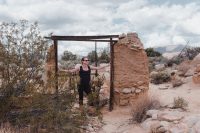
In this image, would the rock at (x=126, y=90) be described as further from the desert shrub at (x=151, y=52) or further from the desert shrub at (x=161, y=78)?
the desert shrub at (x=151, y=52)

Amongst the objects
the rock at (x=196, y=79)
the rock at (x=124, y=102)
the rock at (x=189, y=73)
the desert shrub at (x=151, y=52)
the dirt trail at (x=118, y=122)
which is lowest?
the dirt trail at (x=118, y=122)

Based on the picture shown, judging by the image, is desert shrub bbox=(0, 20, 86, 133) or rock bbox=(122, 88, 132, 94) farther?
rock bbox=(122, 88, 132, 94)

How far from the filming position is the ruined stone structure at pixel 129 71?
14203mm

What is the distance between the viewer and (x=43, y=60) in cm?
1134

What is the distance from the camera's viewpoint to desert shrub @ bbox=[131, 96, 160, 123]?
1240 centimetres

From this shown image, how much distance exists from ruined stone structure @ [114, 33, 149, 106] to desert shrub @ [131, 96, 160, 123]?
1066mm

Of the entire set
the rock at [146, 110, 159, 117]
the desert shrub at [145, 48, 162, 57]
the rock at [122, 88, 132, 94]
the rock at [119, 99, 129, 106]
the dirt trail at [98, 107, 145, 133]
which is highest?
the desert shrub at [145, 48, 162, 57]

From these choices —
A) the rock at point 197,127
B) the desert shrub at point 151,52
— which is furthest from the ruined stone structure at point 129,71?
the desert shrub at point 151,52

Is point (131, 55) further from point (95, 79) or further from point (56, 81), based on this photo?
point (56, 81)

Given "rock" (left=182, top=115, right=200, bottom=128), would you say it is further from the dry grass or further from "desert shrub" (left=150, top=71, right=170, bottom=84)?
"desert shrub" (left=150, top=71, right=170, bottom=84)

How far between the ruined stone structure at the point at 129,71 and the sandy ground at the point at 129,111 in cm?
48

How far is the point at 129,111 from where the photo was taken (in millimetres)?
13898

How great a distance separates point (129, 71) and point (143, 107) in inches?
73.1

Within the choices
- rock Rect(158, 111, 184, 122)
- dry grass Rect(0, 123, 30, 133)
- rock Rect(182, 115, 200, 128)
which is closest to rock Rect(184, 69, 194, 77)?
rock Rect(158, 111, 184, 122)
